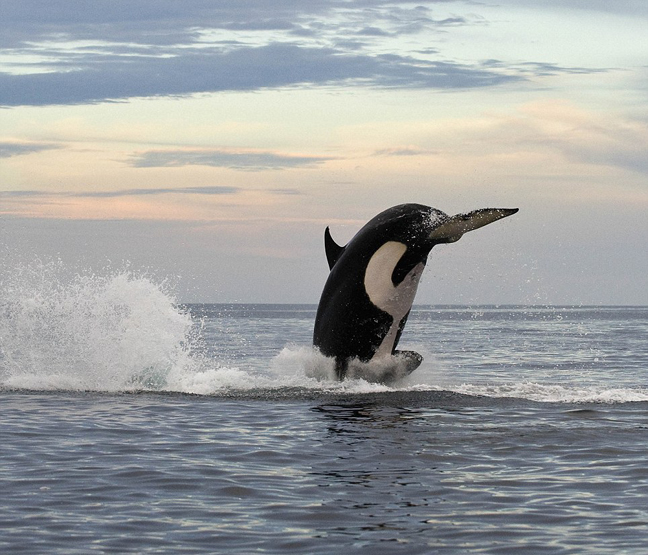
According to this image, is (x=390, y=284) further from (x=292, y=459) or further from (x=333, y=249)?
(x=292, y=459)

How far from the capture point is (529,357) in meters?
33.2

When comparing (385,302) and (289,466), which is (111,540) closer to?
(289,466)

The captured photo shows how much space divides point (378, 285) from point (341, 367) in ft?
6.42

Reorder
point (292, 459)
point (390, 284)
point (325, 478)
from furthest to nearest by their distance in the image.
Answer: point (390, 284), point (292, 459), point (325, 478)

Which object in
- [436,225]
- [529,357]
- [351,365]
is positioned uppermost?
[436,225]

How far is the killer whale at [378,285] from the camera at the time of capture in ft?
54.3

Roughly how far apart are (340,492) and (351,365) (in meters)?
8.37

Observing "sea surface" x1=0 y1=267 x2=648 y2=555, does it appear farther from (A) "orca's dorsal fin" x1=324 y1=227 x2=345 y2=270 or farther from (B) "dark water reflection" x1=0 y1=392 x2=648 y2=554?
(A) "orca's dorsal fin" x1=324 y1=227 x2=345 y2=270

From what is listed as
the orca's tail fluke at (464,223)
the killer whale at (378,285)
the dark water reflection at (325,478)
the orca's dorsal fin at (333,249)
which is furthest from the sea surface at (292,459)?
the orca's tail fluke at (464,223)

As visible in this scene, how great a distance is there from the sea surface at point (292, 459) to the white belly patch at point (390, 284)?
4.80 ft

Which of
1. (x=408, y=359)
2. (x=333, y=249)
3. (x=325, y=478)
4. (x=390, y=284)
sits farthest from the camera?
(x=408, y=359)

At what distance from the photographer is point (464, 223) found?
15.8m

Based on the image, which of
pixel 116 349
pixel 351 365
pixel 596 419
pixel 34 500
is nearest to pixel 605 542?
pixel 34 500

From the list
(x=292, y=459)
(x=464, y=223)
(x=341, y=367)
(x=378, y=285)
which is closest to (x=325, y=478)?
(x=292, y=459)
